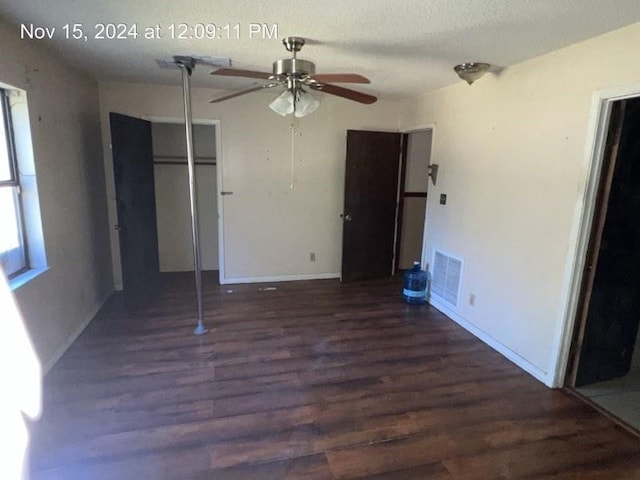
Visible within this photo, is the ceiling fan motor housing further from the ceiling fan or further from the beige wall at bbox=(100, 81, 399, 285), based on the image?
the beige wall at bbox=(100, 81, 399, 285)

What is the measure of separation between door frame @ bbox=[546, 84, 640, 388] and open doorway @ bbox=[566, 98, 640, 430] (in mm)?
33

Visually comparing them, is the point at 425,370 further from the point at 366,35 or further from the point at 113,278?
the point at 113,278

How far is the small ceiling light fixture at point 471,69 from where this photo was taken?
287cm

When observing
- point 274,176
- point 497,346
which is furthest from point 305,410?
point 274,176

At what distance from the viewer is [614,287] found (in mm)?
2537

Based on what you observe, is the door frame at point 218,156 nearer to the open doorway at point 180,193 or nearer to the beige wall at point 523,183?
the open doorway at point 180,193

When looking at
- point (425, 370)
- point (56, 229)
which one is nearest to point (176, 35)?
point (56, 229)

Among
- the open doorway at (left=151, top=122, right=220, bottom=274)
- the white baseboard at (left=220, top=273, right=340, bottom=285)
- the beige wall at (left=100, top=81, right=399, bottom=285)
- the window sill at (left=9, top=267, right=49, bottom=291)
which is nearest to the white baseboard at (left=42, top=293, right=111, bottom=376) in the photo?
the window sill at (left=9, top=267, right=49, bottom=291)

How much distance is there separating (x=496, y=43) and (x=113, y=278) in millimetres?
4338

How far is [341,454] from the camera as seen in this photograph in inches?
77.4

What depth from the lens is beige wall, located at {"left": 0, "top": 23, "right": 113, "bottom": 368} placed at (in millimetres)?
2523

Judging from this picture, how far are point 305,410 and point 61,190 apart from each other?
2.54 meters

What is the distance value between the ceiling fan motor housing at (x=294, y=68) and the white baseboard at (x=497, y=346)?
257 centimetres

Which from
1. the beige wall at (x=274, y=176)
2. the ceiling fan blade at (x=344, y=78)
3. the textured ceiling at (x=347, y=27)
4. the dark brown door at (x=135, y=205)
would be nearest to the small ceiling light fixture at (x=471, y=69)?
the textured ceiling at (x=347, y=27)
